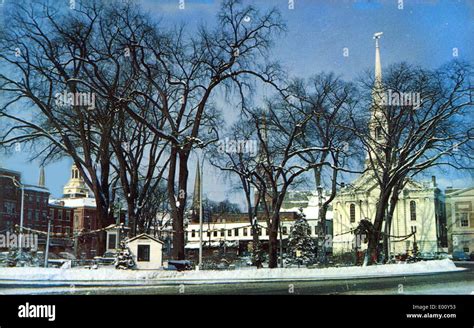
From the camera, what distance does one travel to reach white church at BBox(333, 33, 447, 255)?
720 centimetres

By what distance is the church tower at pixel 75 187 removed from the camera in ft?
24.7

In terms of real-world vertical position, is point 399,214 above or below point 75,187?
below

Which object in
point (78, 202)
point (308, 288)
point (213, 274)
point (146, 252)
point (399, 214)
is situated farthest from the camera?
point (78, 202)

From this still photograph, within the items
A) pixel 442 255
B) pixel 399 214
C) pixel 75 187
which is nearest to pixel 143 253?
pixel 75 187

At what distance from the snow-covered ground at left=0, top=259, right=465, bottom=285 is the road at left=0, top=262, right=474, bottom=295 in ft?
0.67

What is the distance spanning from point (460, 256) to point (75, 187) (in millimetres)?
5069

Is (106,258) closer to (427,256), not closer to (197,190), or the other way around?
(197,190)

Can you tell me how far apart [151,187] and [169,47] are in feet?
7.20

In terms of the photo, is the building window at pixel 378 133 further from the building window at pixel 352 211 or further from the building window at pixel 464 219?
the building window at pixel 464 219

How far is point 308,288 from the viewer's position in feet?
21.0

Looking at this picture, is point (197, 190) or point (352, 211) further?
point (352, 211)

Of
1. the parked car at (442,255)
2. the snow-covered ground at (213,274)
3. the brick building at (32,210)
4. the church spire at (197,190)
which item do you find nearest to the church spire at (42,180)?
the brick building at (32,210)
